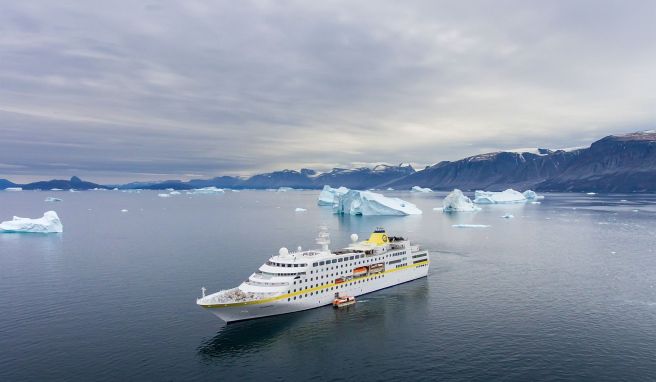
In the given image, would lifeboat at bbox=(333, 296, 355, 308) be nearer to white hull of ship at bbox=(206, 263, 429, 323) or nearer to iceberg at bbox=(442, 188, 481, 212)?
white hull of ship at bbox=(206, 263, 429, 323)

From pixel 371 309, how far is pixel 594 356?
23.7 meters

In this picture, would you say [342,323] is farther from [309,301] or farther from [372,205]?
[372,205]

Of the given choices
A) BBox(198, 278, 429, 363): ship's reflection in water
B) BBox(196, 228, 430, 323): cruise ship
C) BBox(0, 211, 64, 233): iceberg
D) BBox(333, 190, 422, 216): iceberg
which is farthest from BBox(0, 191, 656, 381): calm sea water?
BBox(333, 190, 422, 216): iceberg

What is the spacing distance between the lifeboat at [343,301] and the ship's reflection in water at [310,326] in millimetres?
698

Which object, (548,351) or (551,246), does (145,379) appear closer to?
(548,351)

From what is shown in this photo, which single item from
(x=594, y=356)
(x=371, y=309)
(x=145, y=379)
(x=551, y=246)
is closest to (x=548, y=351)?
(x=594, y=356)

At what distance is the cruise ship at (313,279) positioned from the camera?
1772 inches

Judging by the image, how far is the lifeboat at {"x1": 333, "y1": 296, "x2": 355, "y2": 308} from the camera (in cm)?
5088

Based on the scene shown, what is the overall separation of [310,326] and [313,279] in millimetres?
7068

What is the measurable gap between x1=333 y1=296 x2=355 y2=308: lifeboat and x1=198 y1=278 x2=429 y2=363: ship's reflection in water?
0.70 metres

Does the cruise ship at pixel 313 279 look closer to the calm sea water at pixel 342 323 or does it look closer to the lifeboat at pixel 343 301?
the lifeboat at pixel 343 301

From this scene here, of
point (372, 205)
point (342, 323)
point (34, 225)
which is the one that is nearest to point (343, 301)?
point (342, 323)

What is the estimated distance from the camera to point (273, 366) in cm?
3525

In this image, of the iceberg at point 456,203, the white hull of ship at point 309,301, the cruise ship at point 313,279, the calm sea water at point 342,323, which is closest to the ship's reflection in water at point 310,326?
the calm sea water at point 342,323
